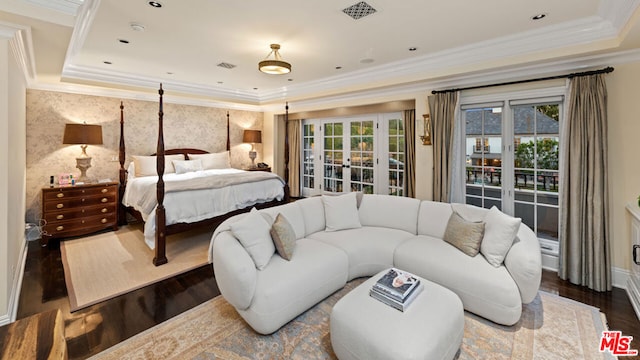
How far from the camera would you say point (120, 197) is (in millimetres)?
5113

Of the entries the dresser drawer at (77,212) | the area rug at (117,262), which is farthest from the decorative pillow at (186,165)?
the area rug at (117,262)

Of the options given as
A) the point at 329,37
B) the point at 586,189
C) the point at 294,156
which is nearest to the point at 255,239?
the point at 329,37

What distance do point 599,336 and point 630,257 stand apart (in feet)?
4.33

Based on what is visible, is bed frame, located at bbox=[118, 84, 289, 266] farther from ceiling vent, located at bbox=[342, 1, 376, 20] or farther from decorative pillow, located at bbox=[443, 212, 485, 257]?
decorative pillow, located at bbox=[443, 212, 485, 257]

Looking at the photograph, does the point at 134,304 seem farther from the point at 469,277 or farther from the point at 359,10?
the point at 359,10

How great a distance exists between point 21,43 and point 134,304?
258 cm

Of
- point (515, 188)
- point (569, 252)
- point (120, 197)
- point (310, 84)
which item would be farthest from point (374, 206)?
point (120, 197)

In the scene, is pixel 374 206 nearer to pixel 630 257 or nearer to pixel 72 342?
pixel 630 257

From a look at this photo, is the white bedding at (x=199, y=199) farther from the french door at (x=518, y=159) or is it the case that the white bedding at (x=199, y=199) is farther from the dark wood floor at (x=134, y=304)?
the french door at (x=518, y=159)

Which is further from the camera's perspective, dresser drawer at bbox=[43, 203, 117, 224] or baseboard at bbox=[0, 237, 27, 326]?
dresser drawer at bbox=[43, 203, 117, 224]

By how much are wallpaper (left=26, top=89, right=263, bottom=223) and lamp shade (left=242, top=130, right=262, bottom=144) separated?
34 centimetres

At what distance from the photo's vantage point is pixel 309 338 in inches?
83.0

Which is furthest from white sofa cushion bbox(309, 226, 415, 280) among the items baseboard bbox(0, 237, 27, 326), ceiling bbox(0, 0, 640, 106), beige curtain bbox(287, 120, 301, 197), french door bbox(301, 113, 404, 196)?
beige curtain bbox(287, 120, 301, 197)

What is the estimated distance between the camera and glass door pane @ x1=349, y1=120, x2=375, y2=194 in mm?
5801
